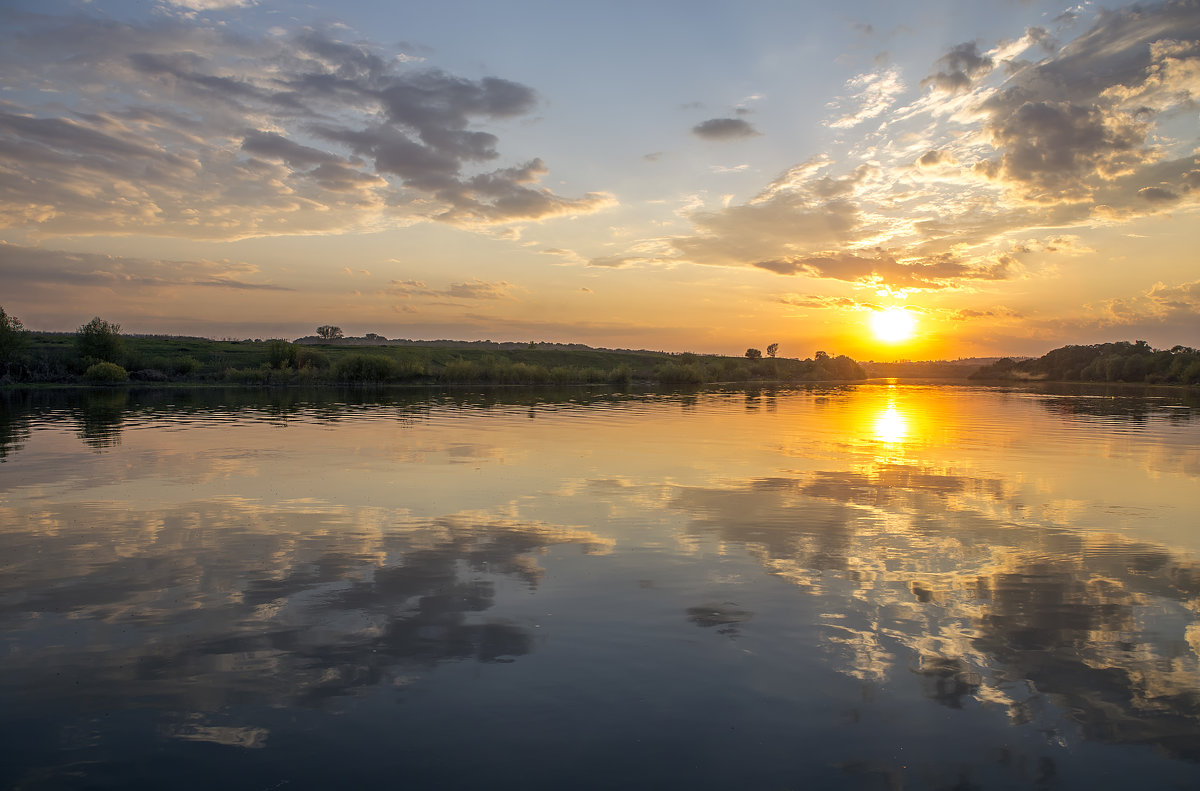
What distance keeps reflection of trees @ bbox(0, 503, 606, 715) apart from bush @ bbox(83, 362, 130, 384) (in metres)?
82.2

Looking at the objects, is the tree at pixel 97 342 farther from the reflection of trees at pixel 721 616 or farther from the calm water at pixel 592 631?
the reflection of trees at pixel 721 616

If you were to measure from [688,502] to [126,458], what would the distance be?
820 inches

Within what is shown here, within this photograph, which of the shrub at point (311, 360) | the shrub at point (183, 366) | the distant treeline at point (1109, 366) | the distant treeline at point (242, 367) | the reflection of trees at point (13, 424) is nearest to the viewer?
the reflection of trees at point (13, 424)

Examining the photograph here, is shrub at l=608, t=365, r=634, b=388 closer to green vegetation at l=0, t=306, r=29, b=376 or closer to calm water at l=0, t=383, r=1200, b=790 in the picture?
green vegetation at l=0, t=306, r=29, b=376

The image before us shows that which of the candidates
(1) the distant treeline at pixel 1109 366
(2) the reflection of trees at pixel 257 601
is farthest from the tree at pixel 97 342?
(1) the distant treeline at pixel 1109 366

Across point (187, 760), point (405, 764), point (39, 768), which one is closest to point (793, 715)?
point (405, 764)

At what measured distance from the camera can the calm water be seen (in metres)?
6.75

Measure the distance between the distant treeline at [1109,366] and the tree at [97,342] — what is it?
569ft

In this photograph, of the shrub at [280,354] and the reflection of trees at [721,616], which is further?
the shrub at [280,354]

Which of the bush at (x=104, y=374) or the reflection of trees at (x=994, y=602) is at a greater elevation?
the bush at (x=104, y=374)

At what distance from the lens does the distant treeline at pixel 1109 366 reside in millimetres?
138375

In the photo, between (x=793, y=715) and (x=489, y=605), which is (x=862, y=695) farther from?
(x=489, y=605)

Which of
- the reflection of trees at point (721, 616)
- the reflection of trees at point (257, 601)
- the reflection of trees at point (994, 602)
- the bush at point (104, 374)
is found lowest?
the reflection of trees at point (257, 601)

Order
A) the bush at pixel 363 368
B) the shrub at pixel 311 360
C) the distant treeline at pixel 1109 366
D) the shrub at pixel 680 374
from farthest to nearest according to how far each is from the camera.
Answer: the distant treeline at pixel 1109 366, the shrub at pixel 680 374, the shrub at pixel 311 360, the bush at pixel 363 368
